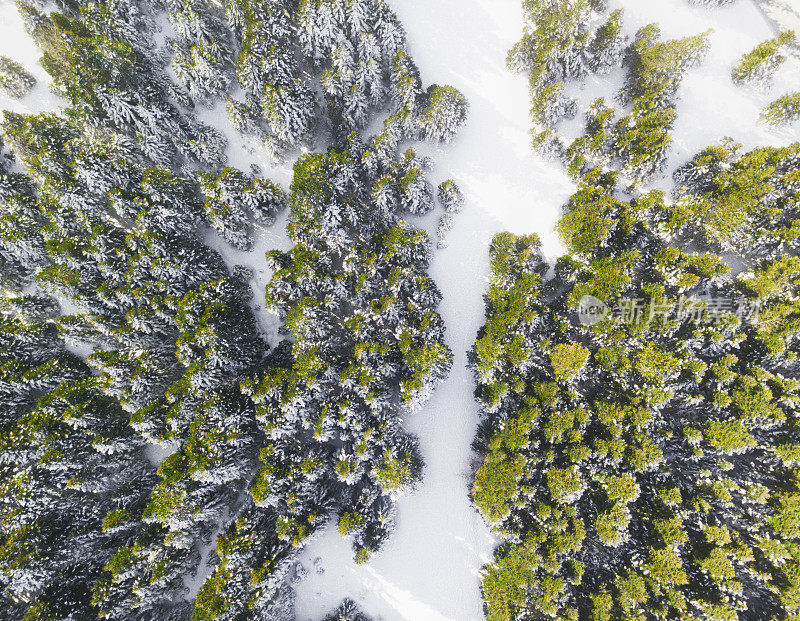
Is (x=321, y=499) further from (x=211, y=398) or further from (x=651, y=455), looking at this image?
(x=651, y=455)

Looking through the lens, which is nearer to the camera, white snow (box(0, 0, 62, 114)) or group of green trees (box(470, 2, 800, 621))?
group of green trees (box(470, 2, 800, 621))

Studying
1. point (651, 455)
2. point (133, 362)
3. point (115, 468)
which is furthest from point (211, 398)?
point (651, 455)

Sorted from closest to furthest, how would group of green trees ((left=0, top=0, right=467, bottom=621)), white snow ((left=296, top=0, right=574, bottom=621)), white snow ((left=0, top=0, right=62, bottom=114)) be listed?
group of green trees ((left=0, top=0, right=467, bottom=621)) → white snow ((left=296, top=0, right=574, bottom=621)) → white snow ((left=0, top=0, right=62, bottom=114))

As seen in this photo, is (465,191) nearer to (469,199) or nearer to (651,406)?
(469,199)

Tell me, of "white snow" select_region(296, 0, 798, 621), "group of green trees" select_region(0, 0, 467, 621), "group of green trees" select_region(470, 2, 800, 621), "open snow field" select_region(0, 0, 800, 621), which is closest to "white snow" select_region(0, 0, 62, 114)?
"open snow field" select_region(0, 0, 800, 621)

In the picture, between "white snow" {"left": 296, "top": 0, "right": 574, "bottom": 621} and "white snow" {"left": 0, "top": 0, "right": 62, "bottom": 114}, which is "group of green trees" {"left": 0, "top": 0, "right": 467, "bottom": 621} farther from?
"white snow" {"left": 296, "top": 0, "right": 574, "bottom": 621}

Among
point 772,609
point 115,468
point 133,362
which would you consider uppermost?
point 772,609

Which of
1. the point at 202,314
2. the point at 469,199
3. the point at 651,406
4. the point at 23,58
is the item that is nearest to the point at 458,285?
the point at 469,199

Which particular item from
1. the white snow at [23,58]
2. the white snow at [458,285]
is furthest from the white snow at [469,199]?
the white snow at [23,58]
